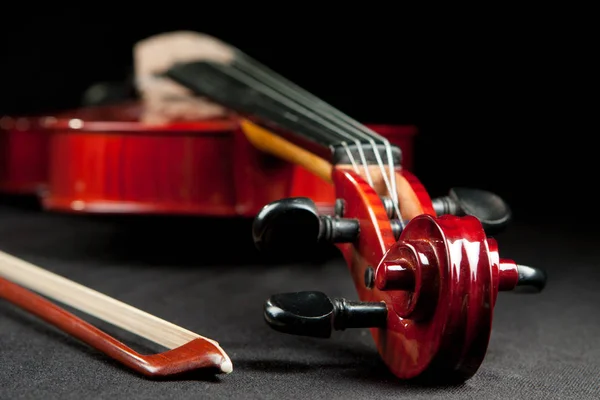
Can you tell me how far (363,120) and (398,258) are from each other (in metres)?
1.45

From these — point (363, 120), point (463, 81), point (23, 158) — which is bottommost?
point (23, 158)

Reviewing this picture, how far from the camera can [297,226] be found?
30.7 inches

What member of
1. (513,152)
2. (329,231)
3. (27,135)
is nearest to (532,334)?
(329,231)

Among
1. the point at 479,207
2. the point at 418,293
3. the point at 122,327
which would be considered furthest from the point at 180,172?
the point at 418,293

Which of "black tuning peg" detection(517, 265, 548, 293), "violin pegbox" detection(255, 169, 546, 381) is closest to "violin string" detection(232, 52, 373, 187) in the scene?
"violin pegbox" detection(255, 169, 546, 381)

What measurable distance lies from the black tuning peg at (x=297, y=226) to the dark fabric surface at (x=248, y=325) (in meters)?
0.14

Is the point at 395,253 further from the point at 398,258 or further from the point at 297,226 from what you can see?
the point at 297,226

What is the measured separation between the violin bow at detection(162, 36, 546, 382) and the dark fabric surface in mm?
70

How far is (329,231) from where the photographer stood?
2.65ft

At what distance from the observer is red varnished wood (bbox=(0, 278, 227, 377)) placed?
0.74 meters

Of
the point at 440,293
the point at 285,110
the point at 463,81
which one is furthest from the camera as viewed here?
the point at 463,81

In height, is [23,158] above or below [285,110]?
below

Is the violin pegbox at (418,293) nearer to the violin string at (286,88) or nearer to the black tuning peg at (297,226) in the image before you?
the black tuning peg at (297,226)

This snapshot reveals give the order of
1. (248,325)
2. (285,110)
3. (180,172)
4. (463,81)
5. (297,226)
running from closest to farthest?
(297,226) < (248,325) < (285,110) < (180,172) < (463,81)
